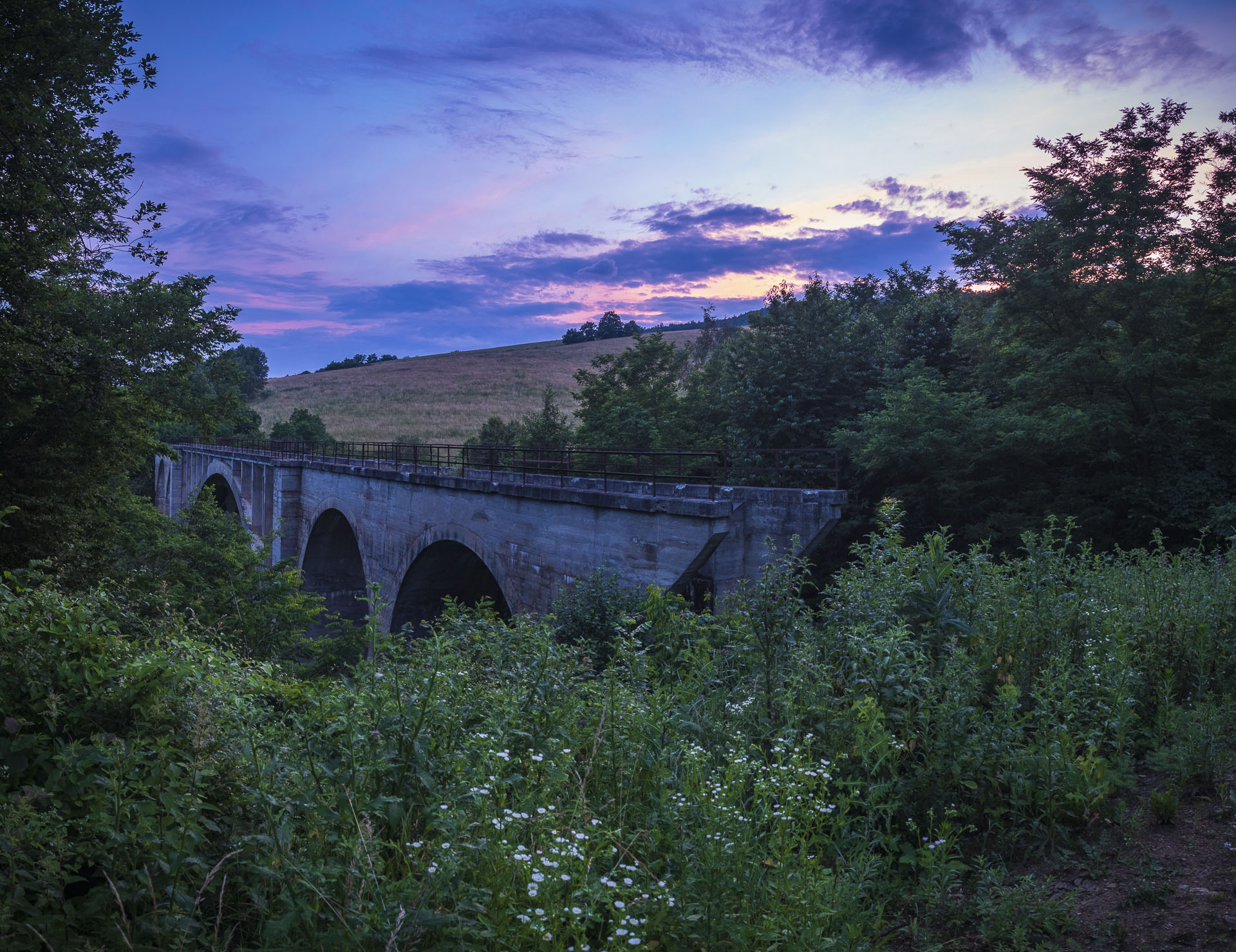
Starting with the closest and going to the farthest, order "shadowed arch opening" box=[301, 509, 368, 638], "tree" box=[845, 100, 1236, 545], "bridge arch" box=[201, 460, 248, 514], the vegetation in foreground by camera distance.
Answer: the vegetation in foreground → "tree" box=[845, 100, 1236, 545] → "shadowed arch opening" box=[301, 509, 368, 638] → "bridge arch" box=[201, 460, 248, 514]

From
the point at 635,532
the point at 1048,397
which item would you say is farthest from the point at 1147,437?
the point at 635,532

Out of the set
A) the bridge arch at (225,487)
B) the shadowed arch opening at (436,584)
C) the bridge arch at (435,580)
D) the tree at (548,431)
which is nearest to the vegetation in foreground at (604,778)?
the bridge arch at (435,580)

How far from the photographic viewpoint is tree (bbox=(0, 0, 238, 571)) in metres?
9.56

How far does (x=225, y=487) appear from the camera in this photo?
149ft

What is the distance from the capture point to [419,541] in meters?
18.7

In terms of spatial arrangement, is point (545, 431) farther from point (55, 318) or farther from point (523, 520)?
point (55, 318)

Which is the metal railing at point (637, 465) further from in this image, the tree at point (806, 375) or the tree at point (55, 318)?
the tree at point (55, 318)

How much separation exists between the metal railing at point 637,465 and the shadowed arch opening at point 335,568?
127 inches

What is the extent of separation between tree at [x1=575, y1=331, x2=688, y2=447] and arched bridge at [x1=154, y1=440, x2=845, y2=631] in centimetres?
192

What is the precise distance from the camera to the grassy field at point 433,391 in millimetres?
67375

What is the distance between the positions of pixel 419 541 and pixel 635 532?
29.8 ft

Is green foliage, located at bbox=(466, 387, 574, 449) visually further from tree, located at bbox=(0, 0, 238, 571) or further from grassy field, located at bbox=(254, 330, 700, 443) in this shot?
tree, located at bbox=(0, 0, 238, 571)

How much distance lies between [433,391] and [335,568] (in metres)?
56.6

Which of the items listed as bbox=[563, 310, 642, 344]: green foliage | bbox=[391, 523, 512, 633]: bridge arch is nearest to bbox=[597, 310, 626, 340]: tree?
bbox=[563, 310, 642, 344]: green foliage
